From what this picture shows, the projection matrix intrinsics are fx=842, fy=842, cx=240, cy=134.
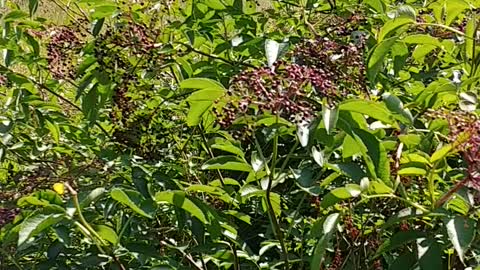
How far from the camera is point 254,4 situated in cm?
204

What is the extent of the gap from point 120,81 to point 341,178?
1.58ft

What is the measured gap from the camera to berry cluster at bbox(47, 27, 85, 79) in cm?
180

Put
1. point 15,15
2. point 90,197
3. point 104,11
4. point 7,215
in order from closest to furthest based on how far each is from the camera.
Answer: point 90,197, point 7,215, point 104,11, point 15,15

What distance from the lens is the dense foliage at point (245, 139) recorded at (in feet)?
4.06

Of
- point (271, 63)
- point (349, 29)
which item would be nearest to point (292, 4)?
point (349, 29)

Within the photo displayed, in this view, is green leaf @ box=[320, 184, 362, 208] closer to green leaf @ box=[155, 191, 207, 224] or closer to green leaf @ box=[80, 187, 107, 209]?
green leaf @ box=[155, 191, 207, 224]

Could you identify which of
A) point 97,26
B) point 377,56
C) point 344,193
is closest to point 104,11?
point 97,26

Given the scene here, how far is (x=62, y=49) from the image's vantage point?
71.5 inches

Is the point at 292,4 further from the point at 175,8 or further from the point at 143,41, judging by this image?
the point at 143,41

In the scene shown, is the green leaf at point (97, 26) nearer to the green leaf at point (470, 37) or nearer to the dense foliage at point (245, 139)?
the dense foliage at point (245, 139)

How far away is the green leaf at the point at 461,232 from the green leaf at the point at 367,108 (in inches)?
7.0

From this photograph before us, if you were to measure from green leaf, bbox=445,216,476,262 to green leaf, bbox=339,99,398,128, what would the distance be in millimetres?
178

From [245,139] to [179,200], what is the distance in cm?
42

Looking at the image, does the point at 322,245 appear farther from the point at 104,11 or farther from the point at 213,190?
the point at 104,11
